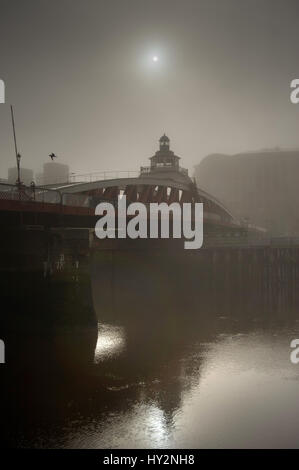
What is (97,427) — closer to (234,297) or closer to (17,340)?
(17,340)

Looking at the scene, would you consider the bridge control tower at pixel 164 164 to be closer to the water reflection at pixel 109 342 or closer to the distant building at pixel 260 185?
the water reflection at pixel 109 342

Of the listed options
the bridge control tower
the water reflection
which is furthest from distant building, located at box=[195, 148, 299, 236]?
the water reflection

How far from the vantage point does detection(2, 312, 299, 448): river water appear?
14.9 meters

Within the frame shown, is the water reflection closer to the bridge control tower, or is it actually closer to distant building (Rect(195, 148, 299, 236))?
the bridge control tower

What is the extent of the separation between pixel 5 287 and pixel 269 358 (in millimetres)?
15898

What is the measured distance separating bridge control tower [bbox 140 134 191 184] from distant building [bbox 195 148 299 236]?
76.6 meters

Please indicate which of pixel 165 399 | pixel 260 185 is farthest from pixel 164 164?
pixel 260 185

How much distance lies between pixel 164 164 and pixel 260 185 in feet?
346

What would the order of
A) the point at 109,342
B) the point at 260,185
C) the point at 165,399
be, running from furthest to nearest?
the point at 260,185
the point at 109,342
the point at 165,399

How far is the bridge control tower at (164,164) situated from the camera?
65787 millimetres

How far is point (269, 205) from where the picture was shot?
15612cm

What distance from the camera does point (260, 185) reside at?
163500 mm

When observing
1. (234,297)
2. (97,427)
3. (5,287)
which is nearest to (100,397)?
(97,427)

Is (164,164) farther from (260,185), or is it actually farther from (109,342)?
(260,185)
